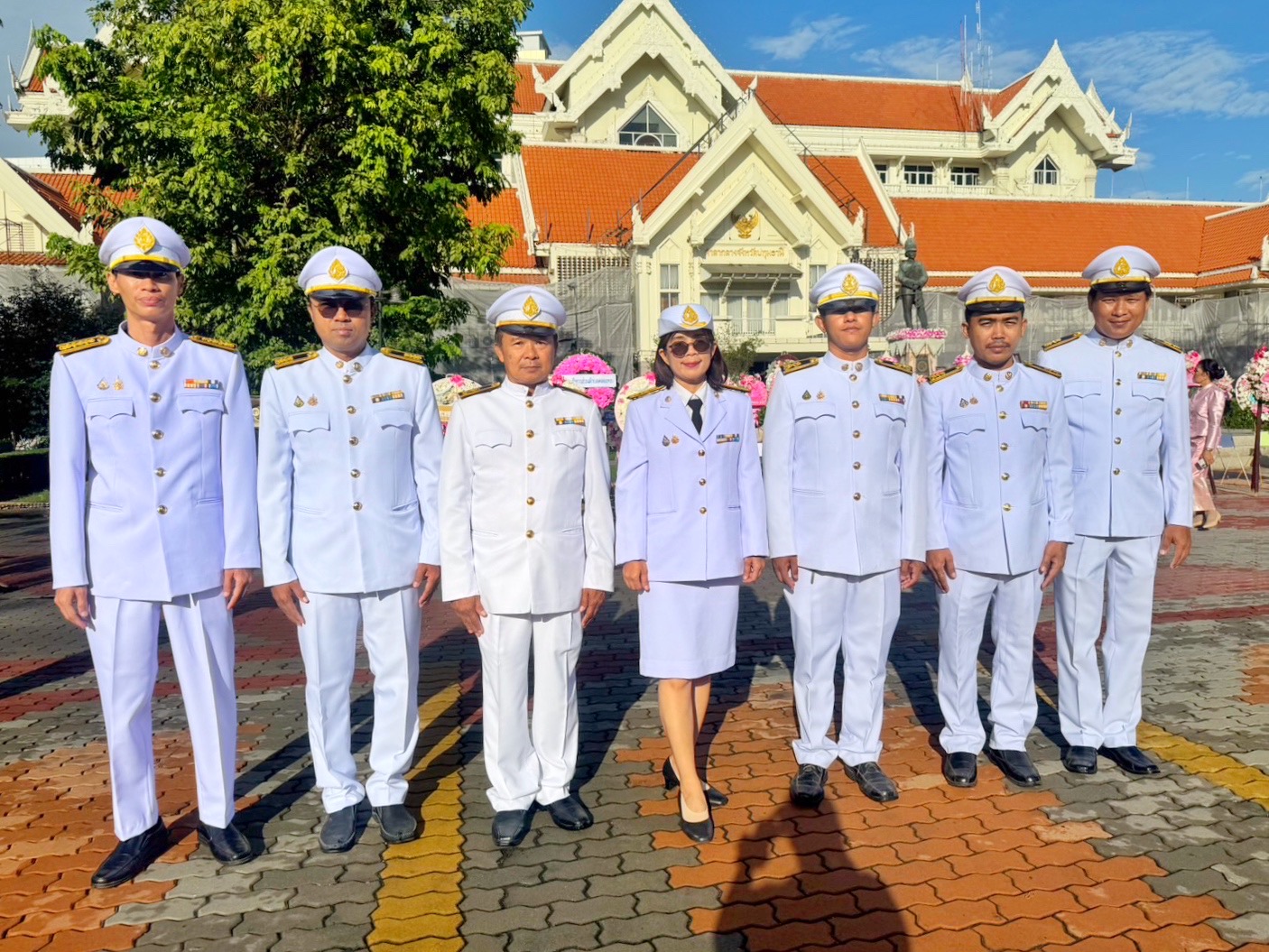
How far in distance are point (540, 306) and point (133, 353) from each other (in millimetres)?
1552

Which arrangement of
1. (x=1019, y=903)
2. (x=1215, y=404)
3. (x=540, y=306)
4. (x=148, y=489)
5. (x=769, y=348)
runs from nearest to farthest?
1. (x=1019, y=903)
2. (x=148, y=489)
3. (x=540, y=306)
4. (x=1215, y=404)
5. (x=769, y=348)

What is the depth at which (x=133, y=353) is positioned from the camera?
355 centimetres

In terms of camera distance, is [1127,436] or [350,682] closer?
[350,682]

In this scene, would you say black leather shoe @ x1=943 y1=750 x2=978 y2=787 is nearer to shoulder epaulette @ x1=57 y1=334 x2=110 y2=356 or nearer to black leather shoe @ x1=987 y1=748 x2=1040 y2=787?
black leather shoe @ x1=987 y1=748 x2=1040 y2=787

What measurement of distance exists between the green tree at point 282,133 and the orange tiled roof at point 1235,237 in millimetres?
29172

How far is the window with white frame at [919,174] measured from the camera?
41.7 meters

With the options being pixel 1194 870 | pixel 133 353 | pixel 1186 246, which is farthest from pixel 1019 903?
pixel 1186 246

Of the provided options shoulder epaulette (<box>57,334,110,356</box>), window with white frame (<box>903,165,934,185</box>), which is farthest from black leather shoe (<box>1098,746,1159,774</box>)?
window with white frame (<box>903,165,934,185</box>)

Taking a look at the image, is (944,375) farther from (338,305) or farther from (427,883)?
(427,883)

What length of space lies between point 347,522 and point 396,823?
1.23 meters

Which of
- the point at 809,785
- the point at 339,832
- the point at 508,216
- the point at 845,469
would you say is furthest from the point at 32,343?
the point at 809,785

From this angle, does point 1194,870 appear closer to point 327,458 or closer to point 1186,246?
point 327,458

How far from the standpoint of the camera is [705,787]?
4.05m

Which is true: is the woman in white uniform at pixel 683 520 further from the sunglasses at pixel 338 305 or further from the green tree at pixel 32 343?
the green tree at pixel 32 343
